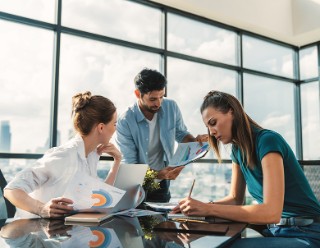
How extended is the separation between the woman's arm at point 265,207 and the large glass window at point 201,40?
3.23 m

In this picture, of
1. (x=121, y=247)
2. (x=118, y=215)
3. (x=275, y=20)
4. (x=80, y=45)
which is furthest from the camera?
(x=275, y=20)

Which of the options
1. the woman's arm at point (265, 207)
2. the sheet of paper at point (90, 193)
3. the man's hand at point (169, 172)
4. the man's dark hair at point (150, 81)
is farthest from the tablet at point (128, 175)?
the man's dark hair at point (150, 81)

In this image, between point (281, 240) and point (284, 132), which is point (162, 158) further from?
point (284, 132)

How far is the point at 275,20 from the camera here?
525cm

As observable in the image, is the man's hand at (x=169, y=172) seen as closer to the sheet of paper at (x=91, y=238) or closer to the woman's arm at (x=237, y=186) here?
the woman's arm at (x=237, y=186)

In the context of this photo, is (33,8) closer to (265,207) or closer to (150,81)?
(150,81)

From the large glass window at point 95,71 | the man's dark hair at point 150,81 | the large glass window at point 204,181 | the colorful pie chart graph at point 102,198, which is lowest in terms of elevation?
the large glass window at point 204,181

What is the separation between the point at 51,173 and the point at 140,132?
1312 mm

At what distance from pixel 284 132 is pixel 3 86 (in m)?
4.03

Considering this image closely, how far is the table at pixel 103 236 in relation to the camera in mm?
957

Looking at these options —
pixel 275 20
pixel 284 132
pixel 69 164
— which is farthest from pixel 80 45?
pixel 284 132

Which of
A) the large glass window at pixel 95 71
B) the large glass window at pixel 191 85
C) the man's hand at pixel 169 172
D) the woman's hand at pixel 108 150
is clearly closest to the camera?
the woman's hand at pixel 108 150

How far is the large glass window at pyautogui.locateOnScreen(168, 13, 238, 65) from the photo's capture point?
451 centimetres

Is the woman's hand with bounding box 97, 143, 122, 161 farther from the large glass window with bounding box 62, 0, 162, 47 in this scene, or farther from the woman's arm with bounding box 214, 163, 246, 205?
the large glass window with bounding box 62, 0, 162, 47
